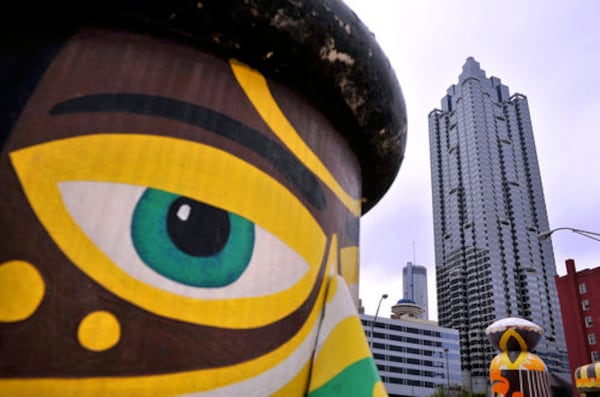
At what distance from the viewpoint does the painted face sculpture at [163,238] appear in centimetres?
202

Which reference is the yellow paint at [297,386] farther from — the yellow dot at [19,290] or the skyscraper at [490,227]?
the skyscraper at [490,227]

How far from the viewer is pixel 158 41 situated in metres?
2.71

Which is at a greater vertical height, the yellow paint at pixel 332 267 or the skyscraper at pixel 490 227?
the skyscraper at pixel 490 227

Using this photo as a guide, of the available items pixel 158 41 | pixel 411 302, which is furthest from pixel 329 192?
pixel 411 302

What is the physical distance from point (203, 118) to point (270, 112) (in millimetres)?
487

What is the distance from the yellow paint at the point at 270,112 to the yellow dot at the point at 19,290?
1520 millimetres

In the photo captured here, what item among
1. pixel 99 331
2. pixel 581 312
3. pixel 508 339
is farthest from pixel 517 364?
pixel 581 312

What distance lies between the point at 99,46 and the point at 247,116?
0.91 m

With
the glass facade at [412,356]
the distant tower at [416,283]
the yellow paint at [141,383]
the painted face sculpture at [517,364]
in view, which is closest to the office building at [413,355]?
the glass facade at [412,356]

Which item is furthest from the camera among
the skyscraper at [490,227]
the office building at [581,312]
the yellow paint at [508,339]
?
the skyscraper at [490,227]

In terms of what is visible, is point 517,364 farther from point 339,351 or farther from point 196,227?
point 196,227

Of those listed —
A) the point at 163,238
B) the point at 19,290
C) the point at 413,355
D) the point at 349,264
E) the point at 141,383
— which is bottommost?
the point at 141,383

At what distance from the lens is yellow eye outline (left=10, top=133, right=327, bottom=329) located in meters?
2.13

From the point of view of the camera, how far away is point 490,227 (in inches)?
3381
